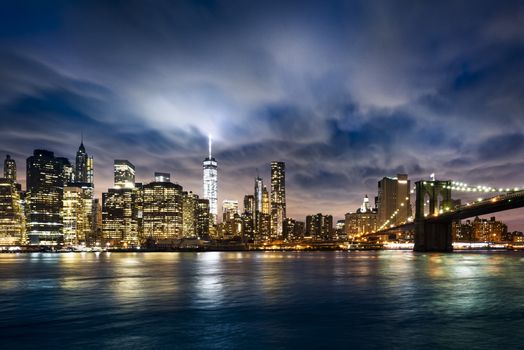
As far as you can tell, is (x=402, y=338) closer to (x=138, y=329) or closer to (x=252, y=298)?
(x=138, y=329)

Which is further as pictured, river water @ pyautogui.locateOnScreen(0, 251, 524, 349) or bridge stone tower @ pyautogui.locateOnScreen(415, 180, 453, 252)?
bridge stone tower @ pyautogui.locateOnScreen(415, 180, 453, 252)

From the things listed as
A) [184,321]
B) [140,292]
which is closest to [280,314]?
[184,321]

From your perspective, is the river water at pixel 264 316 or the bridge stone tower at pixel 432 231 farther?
the bridge stone tower at pixel 432 231

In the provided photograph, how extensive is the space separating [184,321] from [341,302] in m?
12.4

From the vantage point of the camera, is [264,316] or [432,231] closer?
[264,316]

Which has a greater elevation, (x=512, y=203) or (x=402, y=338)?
(x=512, y=203)

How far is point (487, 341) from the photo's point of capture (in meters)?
21.9

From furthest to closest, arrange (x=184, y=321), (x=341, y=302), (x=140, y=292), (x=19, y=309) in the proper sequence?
(x=140, y=292), (x=341, y=302), (x=19, y=309), (x=184, y=321)

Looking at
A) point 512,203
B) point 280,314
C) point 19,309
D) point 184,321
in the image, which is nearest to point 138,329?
point 184,321

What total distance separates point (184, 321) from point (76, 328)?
5.53 meters

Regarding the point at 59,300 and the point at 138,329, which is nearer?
the point at 138,329

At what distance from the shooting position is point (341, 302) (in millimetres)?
34500

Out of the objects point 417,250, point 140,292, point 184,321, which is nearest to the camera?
point 184,321

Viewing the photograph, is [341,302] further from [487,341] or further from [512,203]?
[512,203]
